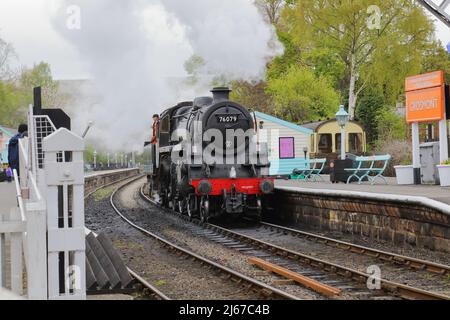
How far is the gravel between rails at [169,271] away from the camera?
27.2 feet

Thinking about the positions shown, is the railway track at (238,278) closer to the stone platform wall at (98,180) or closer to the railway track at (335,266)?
the railway track at (335,266)

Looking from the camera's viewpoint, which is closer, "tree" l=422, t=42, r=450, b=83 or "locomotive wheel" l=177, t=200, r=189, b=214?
"locomotive wheel" l=177, t=200, r=189, b=214

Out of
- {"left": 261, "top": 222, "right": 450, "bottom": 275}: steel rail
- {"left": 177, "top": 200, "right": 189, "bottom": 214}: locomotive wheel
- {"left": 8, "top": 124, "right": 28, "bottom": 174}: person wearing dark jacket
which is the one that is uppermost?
{"left": 8, "top": 124, "right": 28, "bottom": 174}: person wearing dark jacket

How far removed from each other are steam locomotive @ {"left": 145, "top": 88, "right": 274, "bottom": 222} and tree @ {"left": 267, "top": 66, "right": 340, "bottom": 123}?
21.7 m

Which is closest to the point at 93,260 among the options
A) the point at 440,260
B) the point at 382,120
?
the point at 440,260

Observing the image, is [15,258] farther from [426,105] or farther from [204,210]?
[426,105]

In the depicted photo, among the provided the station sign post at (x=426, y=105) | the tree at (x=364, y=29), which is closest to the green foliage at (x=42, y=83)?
the tree at (x=364, y=29)

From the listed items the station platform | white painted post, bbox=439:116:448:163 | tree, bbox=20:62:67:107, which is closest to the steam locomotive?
the station platform

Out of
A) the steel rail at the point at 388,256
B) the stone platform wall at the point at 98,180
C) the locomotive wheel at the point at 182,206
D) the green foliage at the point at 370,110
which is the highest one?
the green foliage at the point at 370,110

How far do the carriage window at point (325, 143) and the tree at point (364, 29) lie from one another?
3.75m

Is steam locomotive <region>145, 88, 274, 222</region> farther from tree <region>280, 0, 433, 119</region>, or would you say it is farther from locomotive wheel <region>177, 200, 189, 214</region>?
tree <region>280, 0, 433, 119</region>

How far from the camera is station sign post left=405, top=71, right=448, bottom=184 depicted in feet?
57.1

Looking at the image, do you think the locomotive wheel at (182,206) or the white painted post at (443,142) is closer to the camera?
the white painted post at (443,142)

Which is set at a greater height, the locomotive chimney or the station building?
the locomotive chimney
